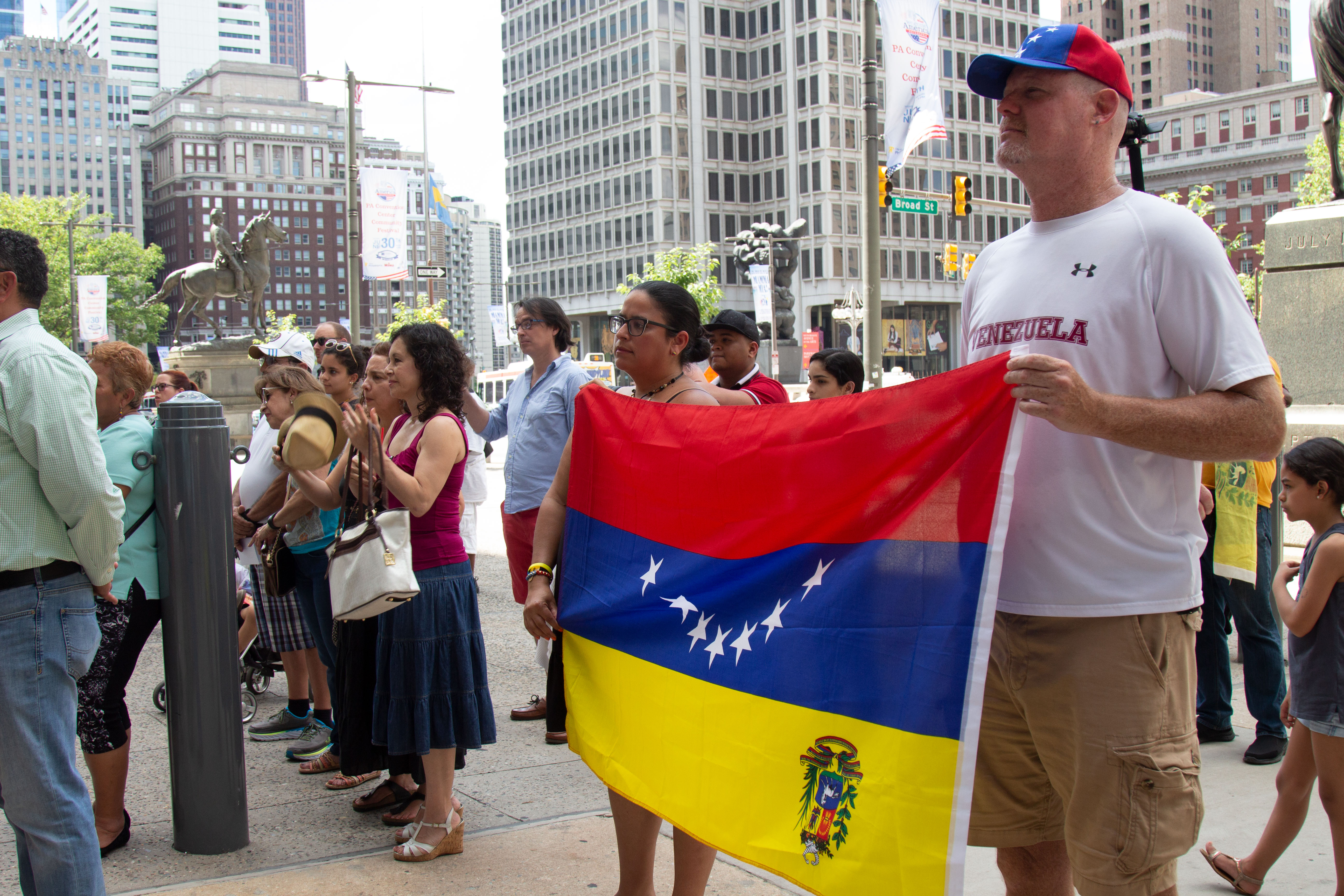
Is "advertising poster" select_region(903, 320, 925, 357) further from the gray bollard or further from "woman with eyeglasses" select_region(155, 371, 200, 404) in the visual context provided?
the gray bollard

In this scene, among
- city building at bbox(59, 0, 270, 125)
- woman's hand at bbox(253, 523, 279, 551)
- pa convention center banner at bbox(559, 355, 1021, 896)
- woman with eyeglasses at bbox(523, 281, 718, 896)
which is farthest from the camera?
city building at bbox(59, 0, 270, 125)

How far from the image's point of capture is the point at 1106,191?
2.36 m

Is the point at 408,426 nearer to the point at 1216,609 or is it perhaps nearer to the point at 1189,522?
the point at 1189,522

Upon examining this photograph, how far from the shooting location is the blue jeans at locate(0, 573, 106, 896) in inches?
126

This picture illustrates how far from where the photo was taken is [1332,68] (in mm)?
9539

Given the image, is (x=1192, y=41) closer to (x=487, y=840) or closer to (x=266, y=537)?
(x=266, y=537)

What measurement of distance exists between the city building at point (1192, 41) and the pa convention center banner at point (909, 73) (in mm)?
153113

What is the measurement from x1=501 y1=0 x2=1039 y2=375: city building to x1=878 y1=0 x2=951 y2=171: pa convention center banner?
66.2 meters

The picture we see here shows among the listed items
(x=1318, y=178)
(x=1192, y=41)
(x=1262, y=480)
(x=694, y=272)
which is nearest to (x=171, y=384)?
(x=1262, y=480)

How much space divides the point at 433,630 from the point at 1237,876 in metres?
3.05

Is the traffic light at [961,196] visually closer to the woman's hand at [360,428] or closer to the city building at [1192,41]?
the woman's hand at [360,428]

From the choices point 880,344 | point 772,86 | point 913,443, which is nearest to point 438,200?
point 772,86

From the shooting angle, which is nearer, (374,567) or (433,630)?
(374,567)

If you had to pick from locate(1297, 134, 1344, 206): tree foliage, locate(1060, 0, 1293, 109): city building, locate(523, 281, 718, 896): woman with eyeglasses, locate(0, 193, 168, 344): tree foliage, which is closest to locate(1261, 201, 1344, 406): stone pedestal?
locate(523, 281, 718, 896): woman with eyeglasses
